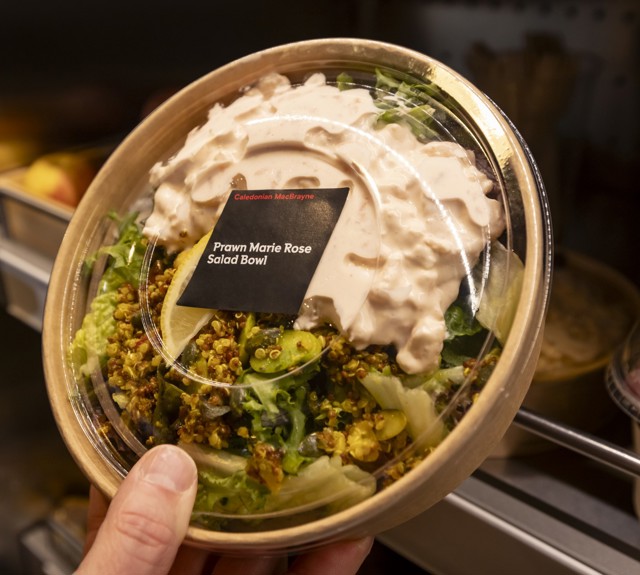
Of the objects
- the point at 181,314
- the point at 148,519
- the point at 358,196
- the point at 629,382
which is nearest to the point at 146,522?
the point at 148,519

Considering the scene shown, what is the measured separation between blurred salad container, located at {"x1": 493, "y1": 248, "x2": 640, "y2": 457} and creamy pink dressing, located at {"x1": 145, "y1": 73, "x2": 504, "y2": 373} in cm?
25

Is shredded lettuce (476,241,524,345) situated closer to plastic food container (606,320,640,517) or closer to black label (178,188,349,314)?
black label (178,188,349,314)

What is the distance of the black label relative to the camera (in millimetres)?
631

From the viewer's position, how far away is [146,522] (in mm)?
563

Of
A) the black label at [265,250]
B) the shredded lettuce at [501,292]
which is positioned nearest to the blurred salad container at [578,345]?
the shredded lettuce at [501,292]

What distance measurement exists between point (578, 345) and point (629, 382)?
234 millimetres

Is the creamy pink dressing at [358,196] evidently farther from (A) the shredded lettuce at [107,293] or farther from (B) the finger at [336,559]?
(B) the finger at [336,559]

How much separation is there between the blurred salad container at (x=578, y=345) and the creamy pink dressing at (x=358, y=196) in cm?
25

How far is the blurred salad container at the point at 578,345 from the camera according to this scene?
0.88 m

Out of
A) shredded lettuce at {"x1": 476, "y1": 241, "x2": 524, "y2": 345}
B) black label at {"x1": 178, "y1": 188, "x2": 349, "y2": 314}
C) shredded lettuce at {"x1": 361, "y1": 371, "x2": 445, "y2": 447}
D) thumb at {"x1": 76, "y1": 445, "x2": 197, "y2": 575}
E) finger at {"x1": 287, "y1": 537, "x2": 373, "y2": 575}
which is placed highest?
shredded lettuce at {"x1": 476, "y1": 241, "x2": 524, "y2": 345}

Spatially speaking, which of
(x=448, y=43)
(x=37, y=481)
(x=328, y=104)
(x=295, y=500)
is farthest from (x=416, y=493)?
(x=37, y=481)

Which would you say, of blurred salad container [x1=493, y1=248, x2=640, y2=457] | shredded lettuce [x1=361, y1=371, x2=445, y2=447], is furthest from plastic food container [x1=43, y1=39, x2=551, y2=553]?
blurred salad container [x1=493, y1=248, x2=640, y2=457]

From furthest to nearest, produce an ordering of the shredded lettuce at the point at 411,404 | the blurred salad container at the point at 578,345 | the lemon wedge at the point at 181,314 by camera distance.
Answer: the blurred salad container at the point at 578,345 < the lemon wedge at the point at 181,314 < the shredded lettuce at the point at 411,404

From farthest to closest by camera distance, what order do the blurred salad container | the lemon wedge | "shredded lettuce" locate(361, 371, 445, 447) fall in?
the blurred salad container → the lemon wedge → "shredded lettuce" locate(361, 371, 445, 447)
